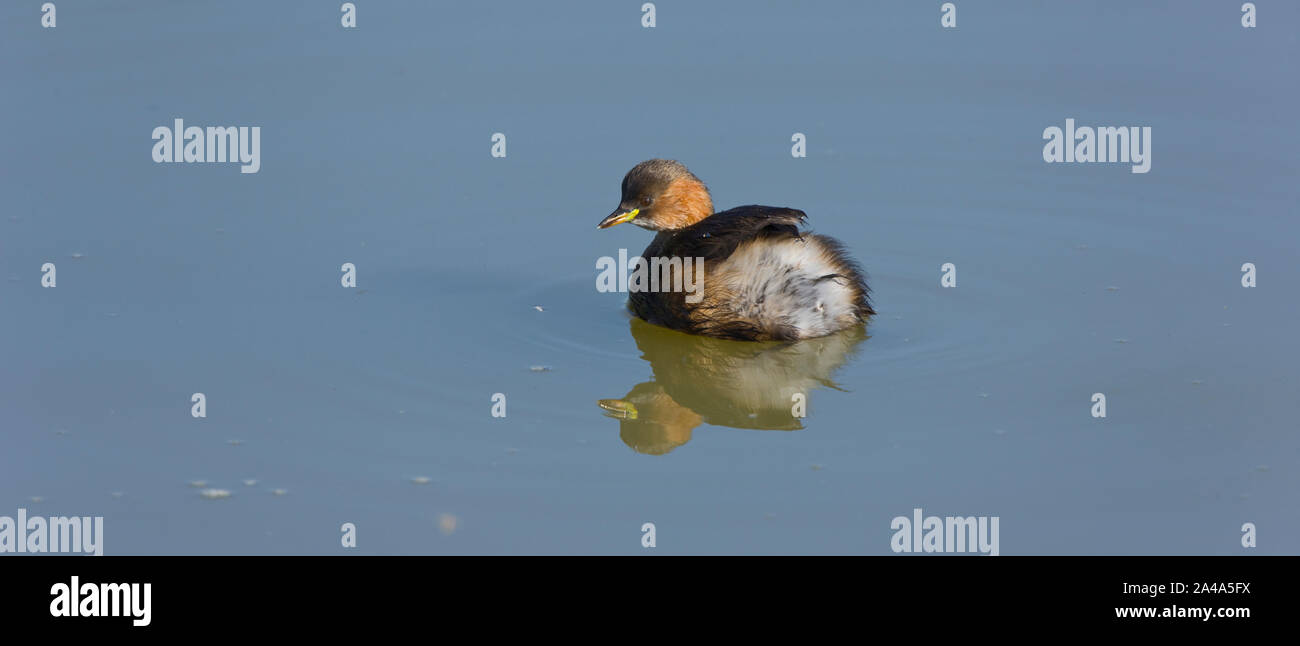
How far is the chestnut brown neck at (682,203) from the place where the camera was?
827cm

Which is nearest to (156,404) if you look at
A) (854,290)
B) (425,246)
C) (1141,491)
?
(425,246)

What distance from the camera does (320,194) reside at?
929 centimetres

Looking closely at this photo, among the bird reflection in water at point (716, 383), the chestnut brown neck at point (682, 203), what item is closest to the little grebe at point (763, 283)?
the bird reflection in water at point (716, 383)

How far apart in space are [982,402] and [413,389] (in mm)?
2395

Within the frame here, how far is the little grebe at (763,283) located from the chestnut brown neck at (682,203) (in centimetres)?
26

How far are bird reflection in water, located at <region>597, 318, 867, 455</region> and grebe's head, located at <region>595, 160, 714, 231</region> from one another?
0.51 metres

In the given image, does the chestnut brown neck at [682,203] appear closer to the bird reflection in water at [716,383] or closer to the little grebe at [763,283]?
the little grebe at [763,283]

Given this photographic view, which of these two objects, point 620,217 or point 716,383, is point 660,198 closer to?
point 620,217

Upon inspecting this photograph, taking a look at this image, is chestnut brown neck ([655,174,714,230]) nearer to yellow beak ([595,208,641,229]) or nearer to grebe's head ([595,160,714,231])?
grebe's head ([595,160,714,231])

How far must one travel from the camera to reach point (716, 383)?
7566 millimetres

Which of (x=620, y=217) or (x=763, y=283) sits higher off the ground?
(x=620, y=217)

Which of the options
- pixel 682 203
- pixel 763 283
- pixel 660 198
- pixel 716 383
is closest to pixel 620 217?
pixel 660 198

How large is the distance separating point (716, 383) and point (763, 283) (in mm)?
552

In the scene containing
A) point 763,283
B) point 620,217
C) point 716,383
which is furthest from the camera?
point 620,217
